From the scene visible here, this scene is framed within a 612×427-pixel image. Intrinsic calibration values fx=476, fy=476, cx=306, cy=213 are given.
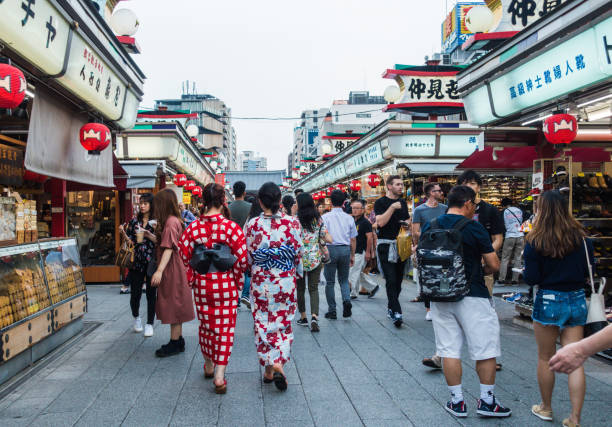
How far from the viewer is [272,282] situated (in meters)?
4.50

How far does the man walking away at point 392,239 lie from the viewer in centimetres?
685

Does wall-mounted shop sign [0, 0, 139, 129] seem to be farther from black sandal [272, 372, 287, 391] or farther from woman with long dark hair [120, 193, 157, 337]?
black sandal [272, 372, 287, 391]

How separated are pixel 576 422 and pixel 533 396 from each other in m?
0.73

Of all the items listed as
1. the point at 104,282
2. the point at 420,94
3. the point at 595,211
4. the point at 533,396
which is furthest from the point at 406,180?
the point at 533,396

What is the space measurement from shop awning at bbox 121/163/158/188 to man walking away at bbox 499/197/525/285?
8911mm

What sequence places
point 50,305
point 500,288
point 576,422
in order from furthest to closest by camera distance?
point 500,288 → point 50,305 → point 576,422

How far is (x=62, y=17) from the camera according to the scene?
558cm

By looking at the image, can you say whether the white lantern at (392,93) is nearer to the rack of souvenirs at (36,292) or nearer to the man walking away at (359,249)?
the man walking away at (359,249)

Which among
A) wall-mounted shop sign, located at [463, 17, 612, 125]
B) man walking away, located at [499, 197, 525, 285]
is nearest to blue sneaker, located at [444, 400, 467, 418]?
wall-mounted shop sign, located at [463, 17, 612, 125]

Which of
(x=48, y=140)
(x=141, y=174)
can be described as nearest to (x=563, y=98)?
(x=48, y=140)

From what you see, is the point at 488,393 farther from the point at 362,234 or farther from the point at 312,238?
the point at 362,234

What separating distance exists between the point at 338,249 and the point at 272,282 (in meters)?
2.92

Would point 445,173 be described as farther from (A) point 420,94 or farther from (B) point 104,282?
(B) point 104,282

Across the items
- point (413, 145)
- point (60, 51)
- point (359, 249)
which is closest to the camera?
point (60, 51)
